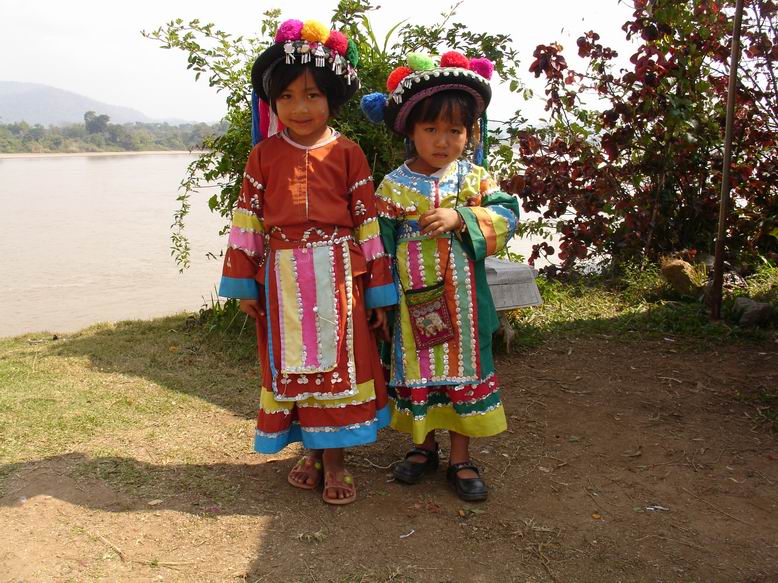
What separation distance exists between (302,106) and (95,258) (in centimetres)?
663

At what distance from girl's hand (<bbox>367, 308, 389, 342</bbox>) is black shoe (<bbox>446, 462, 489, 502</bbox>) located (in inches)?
22.6

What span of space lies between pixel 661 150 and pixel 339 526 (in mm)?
4051

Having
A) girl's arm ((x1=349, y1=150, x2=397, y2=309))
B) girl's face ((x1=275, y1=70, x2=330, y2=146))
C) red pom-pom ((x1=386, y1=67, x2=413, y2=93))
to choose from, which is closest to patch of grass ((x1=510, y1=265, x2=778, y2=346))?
girl's arm ((x1=349, y1=150, x2=397, y2=309))

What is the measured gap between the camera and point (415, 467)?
3111 mm

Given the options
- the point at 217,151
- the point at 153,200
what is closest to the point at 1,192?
the point at 153,200

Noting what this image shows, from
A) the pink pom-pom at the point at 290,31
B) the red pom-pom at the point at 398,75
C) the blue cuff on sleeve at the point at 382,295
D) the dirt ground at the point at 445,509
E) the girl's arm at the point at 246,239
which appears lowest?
the dirt ground at the point at 445,509

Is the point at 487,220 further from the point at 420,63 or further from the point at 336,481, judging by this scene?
the point at 336,481

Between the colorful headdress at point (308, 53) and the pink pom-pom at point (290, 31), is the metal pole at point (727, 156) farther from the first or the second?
the pink pom-pom at point (290, 31)

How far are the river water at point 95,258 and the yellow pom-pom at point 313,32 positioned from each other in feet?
13.5

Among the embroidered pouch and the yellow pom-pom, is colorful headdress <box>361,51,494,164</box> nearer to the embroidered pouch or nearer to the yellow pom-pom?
the yellow pom-pom

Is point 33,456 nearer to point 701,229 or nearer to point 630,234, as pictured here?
point 630,234

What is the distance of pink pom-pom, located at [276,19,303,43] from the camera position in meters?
2.69

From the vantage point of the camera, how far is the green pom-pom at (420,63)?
2762 millimetres

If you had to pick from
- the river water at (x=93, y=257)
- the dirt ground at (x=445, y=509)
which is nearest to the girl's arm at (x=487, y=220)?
the dirt ground at (x=445, y=509)
